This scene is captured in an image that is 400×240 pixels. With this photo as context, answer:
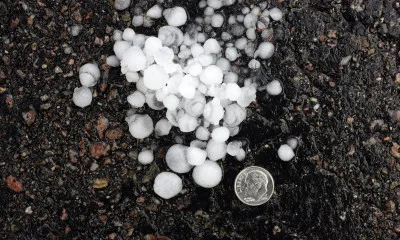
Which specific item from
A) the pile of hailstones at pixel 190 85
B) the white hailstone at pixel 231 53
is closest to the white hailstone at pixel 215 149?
the pile of hailstones at pixel 190 85

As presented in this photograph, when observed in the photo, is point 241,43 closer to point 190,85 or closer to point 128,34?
point 190,85

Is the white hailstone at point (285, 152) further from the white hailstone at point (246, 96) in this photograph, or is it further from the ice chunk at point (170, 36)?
the ice chunk at point (170, 36)

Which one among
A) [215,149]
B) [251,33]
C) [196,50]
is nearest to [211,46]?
[196,50]

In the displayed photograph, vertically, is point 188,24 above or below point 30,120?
above

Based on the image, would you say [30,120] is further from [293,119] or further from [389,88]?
[389,88]

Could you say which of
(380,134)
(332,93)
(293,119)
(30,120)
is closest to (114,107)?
(30,120)

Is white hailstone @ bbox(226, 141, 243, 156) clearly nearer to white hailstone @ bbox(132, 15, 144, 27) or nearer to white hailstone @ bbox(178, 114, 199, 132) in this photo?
white hailstone @ bbox(178, 114, 199, 132)
